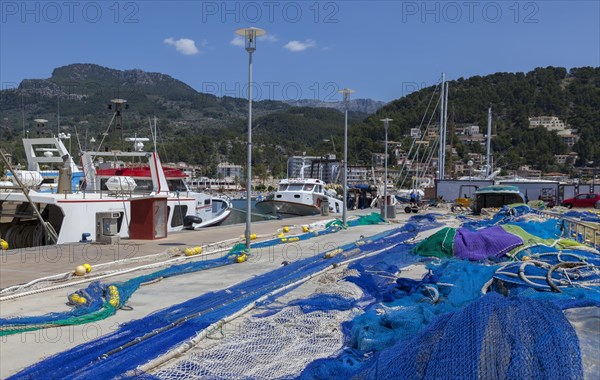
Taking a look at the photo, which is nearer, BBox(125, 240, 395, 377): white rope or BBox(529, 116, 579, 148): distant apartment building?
BBox(125, 240, 395, 377): white rope

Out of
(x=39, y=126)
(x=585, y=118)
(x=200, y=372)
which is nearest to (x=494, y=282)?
(x=200, y=372)

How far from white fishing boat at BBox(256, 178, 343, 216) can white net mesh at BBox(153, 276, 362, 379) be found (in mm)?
30722

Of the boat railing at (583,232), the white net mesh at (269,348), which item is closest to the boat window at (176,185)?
the boat railing at (583,232)

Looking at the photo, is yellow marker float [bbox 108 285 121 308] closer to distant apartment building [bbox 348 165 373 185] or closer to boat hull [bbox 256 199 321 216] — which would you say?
boat hull [bbox 256 199 321 216]

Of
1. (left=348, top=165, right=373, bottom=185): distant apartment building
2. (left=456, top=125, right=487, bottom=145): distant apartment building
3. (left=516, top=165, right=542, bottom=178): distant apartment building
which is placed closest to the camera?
(left=348, top=165, right=373, bottom=185): distant apartment building

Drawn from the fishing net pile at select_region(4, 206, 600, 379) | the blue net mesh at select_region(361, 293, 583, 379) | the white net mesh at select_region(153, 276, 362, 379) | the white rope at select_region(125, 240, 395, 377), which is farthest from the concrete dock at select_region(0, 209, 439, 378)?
the blue net mesh at select_region(361, 293, 583, 379)

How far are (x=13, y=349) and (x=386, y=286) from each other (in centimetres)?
476

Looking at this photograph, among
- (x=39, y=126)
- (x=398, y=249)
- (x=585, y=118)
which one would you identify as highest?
(x=585, y=118)

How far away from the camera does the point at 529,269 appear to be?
6754mm

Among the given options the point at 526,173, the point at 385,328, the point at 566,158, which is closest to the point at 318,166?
the point at 385,328

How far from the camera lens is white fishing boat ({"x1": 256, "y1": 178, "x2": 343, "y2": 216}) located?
37.9 m

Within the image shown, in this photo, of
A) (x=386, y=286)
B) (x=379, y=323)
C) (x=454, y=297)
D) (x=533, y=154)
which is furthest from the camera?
(x=533, y=154)

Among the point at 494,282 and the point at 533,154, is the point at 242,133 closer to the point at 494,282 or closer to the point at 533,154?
the point at 533,154

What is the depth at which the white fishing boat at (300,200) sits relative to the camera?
37938 mm
